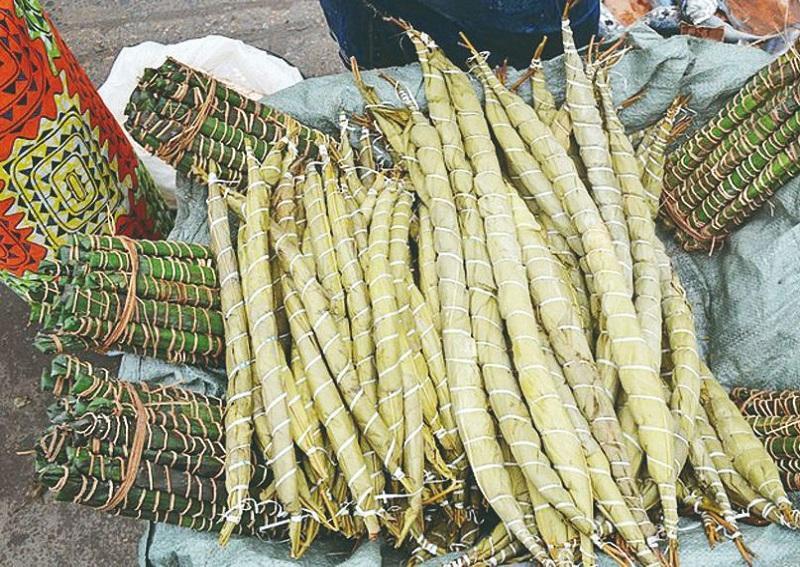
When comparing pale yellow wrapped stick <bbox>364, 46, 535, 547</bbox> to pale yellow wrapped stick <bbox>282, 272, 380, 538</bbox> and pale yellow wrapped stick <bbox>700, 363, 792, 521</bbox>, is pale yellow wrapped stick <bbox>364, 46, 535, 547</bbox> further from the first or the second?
pale yellow wrapped stick <bbox>700, 363, 792, 521</bbox>

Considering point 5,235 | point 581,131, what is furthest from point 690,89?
point 5,235

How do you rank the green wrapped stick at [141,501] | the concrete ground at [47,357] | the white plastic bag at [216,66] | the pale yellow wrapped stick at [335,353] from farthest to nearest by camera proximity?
the white plastic bag at [216,66]
the concrete ground at [47,357]
the pale yellow wrapped stick at [335,353]
the green wrapped stick at [141,501]

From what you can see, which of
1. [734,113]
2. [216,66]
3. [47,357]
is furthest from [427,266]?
[47,357]

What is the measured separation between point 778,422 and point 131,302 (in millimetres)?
1652

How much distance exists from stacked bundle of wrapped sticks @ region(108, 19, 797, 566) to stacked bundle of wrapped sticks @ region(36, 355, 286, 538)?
58 mm

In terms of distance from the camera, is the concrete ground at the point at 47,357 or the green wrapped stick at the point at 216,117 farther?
the concrete ground at the point at 47,357

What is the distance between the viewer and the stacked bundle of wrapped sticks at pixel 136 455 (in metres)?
1.51

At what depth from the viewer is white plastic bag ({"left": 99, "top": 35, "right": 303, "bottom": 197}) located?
10.1ft

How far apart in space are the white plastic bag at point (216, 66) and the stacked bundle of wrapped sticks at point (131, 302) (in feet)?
3.96

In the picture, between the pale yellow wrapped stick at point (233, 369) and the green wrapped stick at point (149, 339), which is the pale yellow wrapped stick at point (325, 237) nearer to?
the pale yellow wrapped stick at point (233, 369)

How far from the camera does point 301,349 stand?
1799mm

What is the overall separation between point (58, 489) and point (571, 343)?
1196 millimetres

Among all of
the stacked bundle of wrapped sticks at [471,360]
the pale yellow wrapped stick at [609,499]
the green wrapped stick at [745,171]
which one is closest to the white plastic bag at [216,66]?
the stacked bundle of wrapped sticks at [471,360]

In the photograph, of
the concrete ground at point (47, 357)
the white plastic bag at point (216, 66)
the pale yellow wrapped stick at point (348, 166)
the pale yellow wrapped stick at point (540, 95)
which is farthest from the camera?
the white plastic bag at point (216, 66)
